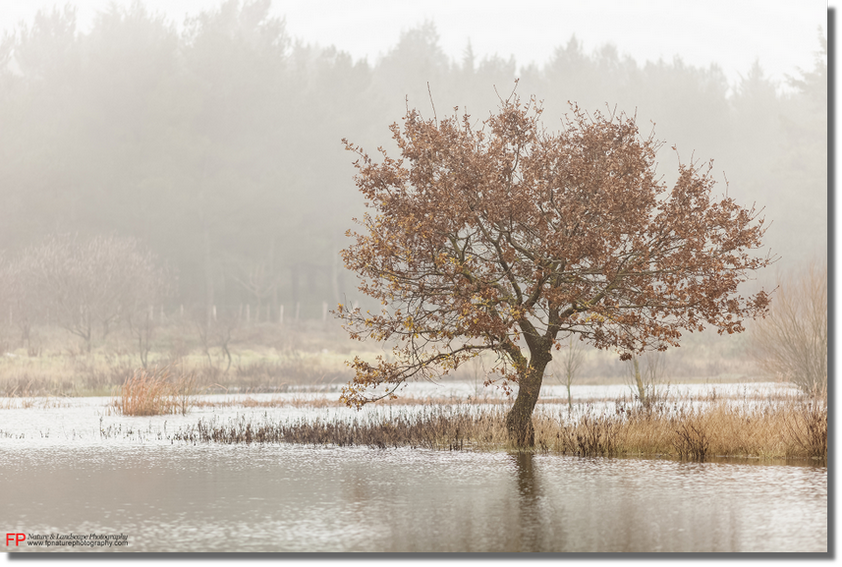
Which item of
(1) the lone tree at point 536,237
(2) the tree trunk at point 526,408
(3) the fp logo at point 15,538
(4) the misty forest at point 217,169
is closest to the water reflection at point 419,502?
(3) the fp logo at point 15,538

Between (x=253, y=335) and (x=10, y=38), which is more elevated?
(x=10, y=38)

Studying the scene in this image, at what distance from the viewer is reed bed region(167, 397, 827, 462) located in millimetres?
19516

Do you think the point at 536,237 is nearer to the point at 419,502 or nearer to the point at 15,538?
the point at 419,502

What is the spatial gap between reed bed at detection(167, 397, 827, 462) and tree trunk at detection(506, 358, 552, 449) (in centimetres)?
24

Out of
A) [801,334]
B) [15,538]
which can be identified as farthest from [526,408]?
[801,334]

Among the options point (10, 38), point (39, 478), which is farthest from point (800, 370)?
point (10, 38)

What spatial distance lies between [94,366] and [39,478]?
34.0m

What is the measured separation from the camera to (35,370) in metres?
47.1

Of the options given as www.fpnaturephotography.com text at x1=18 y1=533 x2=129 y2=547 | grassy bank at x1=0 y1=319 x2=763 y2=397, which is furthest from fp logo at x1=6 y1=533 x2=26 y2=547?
grassy bank at x1=0 y1=319 x2=763 y2=397

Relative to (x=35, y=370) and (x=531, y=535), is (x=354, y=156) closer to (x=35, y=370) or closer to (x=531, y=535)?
(x=35, y=370)

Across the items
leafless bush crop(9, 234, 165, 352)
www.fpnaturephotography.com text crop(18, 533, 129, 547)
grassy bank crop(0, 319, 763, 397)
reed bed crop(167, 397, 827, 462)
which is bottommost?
www.fpnaturephotography.com text crop(18, 533, 129, 547)

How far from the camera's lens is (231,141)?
258ft

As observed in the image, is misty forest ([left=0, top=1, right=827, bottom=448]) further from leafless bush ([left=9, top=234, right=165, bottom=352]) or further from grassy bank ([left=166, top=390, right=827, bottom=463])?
grassy bank ([left=166, top=390, right=827, bottom=463])

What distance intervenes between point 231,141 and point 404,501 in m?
67.7
